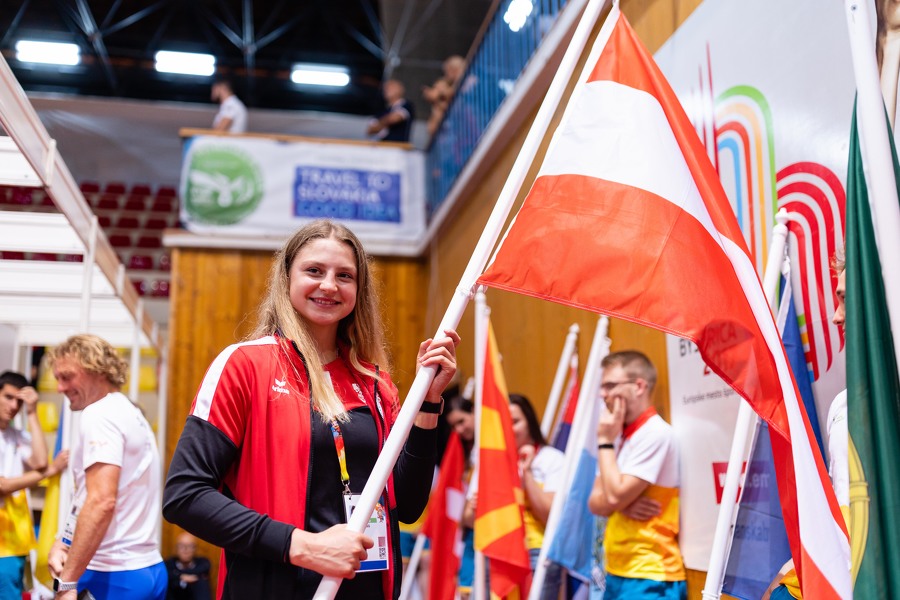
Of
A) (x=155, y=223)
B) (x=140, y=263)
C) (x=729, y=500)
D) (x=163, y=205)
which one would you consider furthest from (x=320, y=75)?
(x=729, y=500)

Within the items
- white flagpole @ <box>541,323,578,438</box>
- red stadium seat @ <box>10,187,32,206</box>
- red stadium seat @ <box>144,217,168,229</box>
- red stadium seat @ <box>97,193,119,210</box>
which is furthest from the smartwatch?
red stadium seat @ <box>144,217,168,229</box>

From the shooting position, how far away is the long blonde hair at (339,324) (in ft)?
6.20

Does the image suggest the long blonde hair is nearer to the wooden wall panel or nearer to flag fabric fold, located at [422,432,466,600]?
the wooden wall panel

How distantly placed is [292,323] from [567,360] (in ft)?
10.1

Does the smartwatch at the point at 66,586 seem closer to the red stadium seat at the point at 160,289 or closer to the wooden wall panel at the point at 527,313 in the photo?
the wooden wall panel at the point at 527,313

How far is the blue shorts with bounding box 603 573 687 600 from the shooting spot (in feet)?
11.0

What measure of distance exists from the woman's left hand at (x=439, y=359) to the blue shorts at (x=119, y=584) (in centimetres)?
171

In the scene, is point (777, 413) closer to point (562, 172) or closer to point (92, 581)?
point (562, 172)

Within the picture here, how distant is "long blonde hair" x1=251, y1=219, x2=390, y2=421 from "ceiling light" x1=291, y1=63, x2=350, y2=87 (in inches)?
572

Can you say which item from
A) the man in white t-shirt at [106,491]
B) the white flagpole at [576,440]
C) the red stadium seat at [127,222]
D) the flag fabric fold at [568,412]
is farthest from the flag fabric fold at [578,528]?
the red stadium seat at [127,222]

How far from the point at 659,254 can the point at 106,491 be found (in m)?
2.03

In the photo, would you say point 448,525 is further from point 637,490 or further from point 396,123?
point 396,123

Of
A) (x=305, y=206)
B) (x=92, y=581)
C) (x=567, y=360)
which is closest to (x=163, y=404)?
(x=305, y=206)

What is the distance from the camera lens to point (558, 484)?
429 centimetres
